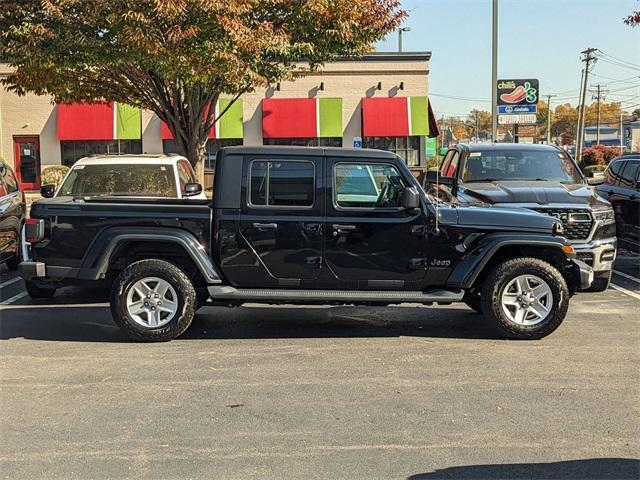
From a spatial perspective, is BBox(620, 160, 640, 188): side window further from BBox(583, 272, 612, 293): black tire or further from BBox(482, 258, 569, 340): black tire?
BBox(482, 258, 569, 340): black tire

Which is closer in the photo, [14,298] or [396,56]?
[14,298]

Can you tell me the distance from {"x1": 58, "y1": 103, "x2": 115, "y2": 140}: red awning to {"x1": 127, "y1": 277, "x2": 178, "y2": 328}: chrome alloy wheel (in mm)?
21095

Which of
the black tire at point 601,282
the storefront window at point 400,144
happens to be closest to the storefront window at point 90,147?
the storefront window at point 400,144

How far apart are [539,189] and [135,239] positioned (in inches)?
207

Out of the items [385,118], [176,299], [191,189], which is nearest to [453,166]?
[191,189]

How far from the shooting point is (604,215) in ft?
27.8

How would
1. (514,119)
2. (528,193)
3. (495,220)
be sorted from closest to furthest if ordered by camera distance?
(495,220)
(528,193)
(514,119)

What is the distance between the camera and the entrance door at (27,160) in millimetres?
26594

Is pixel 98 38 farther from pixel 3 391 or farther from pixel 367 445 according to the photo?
pixel 367 445

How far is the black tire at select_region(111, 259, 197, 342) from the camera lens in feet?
20.9

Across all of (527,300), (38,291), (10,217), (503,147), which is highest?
(503,147)

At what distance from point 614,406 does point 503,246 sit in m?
2.06

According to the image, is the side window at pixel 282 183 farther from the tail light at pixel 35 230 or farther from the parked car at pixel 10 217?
the parked car at pixel 10 217

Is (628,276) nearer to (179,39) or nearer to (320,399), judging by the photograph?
(320,399)
